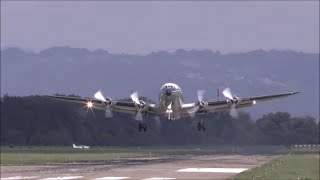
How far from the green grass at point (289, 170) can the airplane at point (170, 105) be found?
33.7 metres

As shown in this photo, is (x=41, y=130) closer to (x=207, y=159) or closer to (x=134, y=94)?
(x=207, y=159)

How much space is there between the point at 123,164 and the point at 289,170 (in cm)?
3456

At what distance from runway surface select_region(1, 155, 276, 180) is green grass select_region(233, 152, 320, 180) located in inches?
174

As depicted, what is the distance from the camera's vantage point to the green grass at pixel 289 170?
11312cm

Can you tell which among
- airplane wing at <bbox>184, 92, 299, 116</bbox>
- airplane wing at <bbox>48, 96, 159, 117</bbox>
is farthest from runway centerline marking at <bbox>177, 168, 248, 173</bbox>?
airplane wing at <bbox>48, 96, 159, 117</bbox>

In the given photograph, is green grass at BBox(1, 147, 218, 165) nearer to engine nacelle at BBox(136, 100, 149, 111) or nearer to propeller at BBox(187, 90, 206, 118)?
engine nacelle at BBox(136, 100, 149, 111)

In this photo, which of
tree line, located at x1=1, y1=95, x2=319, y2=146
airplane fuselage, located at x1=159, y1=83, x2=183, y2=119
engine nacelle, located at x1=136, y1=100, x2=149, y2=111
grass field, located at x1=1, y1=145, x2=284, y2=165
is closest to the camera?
airplane fuselage, located at x1=159, y1=83, x2=183, y2=119

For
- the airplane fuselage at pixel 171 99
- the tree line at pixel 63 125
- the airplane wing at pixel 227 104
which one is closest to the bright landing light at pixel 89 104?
the airplane fuselage at pixel 171 99

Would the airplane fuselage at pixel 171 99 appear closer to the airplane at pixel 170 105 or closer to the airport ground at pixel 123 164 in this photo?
the airplane at pixel 170 105

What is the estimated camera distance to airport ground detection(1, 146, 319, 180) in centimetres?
12112

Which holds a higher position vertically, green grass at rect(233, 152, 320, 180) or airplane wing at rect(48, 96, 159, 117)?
airplane wing at rect(48, 96, 159, 117)

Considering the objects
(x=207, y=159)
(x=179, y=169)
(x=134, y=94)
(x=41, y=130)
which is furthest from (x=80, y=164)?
(x=134, y=94)

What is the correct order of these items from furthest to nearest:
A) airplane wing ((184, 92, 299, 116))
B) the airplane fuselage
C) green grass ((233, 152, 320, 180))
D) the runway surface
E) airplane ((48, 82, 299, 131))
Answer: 1. the runway surface
2. green grass ((233, 152, 320, 180))
3. airplane wing ((184, 92, 299, 116))
4. airplane ((48, 82, 299, 131))
5. the airplane fuselage

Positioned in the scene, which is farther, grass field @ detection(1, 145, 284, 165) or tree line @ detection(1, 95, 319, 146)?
tree line @ detection(1, 95, 319, 146)
